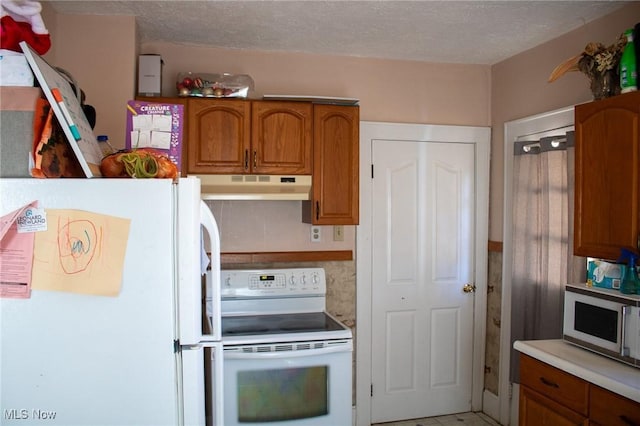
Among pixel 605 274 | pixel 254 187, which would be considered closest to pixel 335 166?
pixel 254 187

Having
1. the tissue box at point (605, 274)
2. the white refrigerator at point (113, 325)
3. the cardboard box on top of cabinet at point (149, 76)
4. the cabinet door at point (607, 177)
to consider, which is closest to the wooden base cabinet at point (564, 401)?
the tissue box at point (605, 274)

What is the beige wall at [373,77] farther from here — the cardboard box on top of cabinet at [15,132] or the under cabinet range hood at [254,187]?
the cardboard box on top of cabinet at [15,132]

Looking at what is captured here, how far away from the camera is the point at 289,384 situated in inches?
103

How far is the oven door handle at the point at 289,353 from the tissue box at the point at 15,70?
64.3 inches

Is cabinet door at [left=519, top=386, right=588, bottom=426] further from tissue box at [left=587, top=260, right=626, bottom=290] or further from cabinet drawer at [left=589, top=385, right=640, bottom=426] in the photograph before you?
tissue box at [left=587, top=260, right=626, bottom=290]

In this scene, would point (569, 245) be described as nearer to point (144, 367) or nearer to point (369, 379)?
point (369, 379)

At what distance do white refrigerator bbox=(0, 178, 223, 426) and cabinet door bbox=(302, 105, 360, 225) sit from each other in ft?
5.60

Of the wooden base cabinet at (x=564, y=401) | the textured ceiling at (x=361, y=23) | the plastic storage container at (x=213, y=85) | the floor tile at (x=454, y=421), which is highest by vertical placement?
the textured ceiling at (x=361, y=23)

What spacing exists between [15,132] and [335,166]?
6.45ft

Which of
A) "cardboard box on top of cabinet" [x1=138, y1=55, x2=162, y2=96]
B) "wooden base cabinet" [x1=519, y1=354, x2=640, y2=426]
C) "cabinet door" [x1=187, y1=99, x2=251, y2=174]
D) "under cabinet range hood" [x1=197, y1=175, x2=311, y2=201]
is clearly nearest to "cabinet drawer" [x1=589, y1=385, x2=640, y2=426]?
"wooden base cabinet" [x1=519, y1=354, x2=640, y2=426]

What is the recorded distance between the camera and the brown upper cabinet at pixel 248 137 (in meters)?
2.86

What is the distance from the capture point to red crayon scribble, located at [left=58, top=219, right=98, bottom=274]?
1254 mm

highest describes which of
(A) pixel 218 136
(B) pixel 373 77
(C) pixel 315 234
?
(B) pixel 373 77

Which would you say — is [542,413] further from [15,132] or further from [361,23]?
[15,132]
